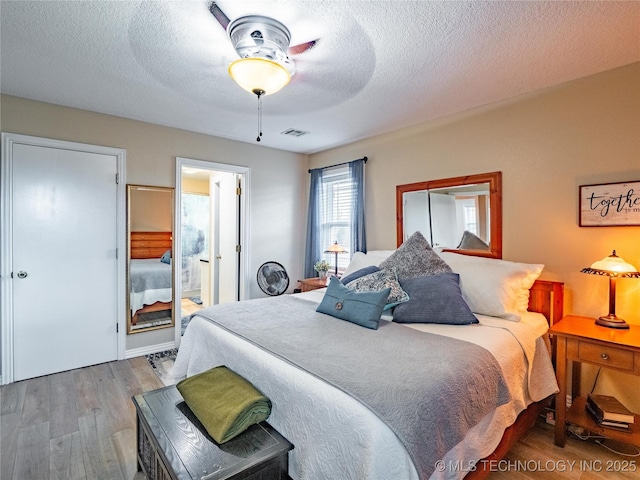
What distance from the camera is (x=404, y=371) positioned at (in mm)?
1412

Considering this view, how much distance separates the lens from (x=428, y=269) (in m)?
2.58

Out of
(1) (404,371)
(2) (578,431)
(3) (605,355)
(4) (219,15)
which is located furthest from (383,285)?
(4) (219,15)

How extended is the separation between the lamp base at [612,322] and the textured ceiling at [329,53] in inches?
65.4

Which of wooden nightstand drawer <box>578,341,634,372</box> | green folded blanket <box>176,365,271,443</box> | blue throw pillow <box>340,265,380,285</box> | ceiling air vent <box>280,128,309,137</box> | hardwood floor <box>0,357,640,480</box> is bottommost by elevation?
hardwood floor <box>0,357,640,480</box>

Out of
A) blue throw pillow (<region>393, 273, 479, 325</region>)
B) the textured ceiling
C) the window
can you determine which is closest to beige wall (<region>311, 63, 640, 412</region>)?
the textured ceiling

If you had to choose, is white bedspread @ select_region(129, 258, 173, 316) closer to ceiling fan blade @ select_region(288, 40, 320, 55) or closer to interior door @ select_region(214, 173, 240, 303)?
interior door @ select_region(214, 173, 240, 303)

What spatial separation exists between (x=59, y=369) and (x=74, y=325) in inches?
15.9

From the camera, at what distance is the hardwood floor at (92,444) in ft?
6.07

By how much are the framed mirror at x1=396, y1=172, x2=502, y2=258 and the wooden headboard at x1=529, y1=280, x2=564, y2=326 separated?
1.38 feet

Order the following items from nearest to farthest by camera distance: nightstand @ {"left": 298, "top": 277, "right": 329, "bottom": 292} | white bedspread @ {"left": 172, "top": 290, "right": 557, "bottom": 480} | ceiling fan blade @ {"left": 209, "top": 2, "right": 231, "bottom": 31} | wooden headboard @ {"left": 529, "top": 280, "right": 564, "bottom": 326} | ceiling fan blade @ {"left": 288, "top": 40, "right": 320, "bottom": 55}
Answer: white bedspread @ {"left": 172, "top": 290, "right": 557, "bottom": 480}
ceiling fan blade @ {"left": 209, "top": 2, "right": 231, "bottom": 31}
ceiling fan blade @ {"left": 288, "top": 40, "right": 320, "bottom": 55}
wooden headboard @ {"left": 529, "top": 280, "right": 564, "bottom": 326}
nightstand @ {"left": 298, "top": 277, "right": 329, "bottom": 292}

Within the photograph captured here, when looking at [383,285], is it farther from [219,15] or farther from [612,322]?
[219,15]

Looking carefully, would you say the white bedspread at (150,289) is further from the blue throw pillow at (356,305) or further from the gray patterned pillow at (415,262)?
the gray patterned pillow at (415,262)

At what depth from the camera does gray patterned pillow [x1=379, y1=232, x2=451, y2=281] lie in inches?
102

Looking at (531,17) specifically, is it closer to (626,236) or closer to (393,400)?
(626,236)
